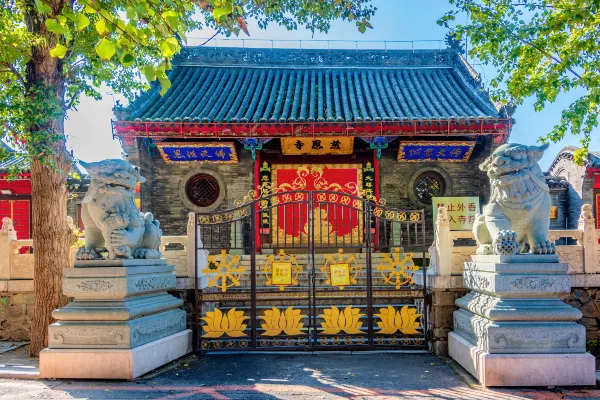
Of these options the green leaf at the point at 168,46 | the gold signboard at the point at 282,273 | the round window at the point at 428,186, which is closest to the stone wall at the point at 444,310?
the gold signboard at the point at 282,273

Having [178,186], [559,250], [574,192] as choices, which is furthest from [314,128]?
[574,192]

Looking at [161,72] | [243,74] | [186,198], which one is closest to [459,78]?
[243,74]

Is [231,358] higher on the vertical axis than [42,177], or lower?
lower

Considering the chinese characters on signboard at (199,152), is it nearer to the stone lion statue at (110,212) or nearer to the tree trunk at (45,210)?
the tree trunk at (45,210)

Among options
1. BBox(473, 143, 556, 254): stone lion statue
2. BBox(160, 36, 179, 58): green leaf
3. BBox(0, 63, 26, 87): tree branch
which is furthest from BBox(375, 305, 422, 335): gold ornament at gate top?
BBox(0, 63, 26, 87): tree branch

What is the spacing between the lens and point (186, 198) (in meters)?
11.4

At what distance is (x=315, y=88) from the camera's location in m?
12.8

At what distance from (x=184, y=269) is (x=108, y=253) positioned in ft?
4.53

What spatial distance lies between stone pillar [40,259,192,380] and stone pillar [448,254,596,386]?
3.63 metres

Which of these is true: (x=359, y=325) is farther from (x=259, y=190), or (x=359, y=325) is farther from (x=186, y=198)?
(x=186, y=198)

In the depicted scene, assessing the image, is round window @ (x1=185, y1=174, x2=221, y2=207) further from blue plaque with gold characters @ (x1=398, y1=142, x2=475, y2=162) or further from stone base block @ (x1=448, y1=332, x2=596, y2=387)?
stone base block @ (x1=448, y1=332, x2=596, y2=387)

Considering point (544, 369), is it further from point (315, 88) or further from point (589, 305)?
point (315, 88)

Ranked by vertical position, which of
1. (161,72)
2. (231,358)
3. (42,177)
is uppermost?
(161,72)

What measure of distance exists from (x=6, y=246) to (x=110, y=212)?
283 centimetres
